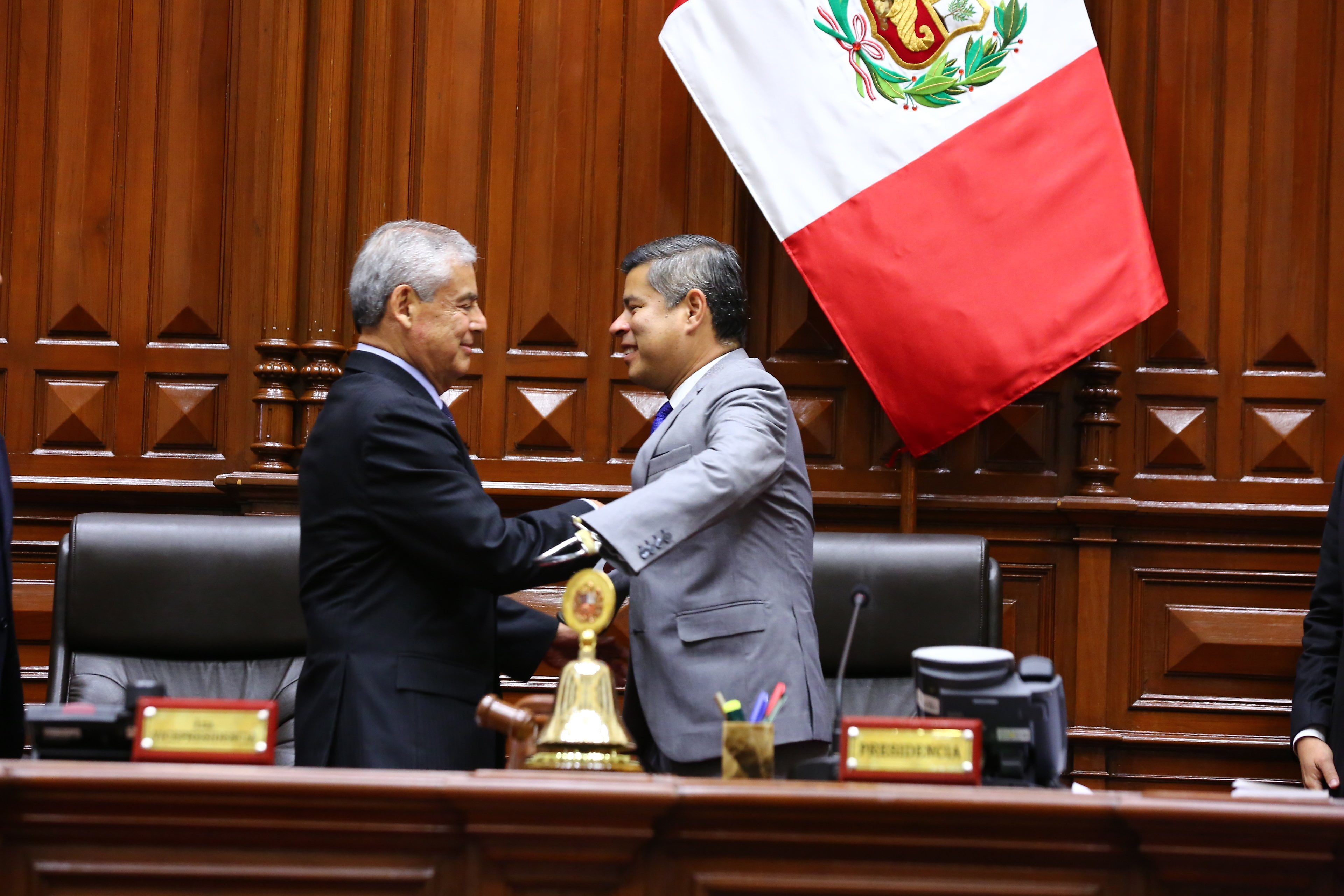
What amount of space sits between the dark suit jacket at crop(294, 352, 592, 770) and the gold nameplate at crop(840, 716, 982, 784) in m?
0.72

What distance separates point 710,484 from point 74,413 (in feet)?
7.15

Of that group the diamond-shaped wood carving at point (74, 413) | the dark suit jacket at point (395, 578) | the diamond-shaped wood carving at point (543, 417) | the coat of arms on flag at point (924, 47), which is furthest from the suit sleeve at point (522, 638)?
the diamond-shaped wood carving at point (74, 413)

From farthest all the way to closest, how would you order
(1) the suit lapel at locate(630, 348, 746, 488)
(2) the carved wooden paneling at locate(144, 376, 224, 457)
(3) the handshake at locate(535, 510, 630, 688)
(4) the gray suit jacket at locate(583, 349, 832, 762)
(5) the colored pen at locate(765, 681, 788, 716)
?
(2) the carved wooden paneling at locate(144, 376, 224, 457)
(1) the suit lapel at locate(630, 348, 746, 488)
(4) the gray suit jacket at locate(583, 349, 832, 762)
(3) the handshake at locate(535, 510, 630, 688)
(5) the colored pen at locate(765, 681, 788, 716)

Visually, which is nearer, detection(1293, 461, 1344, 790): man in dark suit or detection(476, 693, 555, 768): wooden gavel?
detection(476, 693, 555, 768): wooden gavel

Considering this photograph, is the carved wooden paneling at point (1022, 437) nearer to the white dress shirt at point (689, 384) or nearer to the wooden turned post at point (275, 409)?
the white dress shirt at point (689, 384)

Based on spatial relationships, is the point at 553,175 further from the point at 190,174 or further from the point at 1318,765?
the point at 1318,765

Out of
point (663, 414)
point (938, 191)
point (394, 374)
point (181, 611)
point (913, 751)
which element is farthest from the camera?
point (938, 191)

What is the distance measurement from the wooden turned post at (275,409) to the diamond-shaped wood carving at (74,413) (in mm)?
446

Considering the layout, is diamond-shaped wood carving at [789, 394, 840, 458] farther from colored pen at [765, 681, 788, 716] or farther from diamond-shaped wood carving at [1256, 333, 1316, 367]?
colored pen at [765, 681, 788, 716]

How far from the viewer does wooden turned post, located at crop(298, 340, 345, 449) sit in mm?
3400

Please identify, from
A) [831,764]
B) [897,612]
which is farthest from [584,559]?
[897,612]

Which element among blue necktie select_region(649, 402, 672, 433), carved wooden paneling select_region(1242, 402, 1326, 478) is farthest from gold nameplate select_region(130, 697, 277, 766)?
carved wooden paneling select_region(1242, 402, 1326, 478)

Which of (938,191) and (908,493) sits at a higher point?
(938,191)

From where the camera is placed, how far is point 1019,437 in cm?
343
